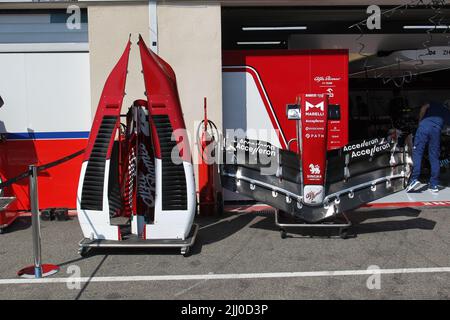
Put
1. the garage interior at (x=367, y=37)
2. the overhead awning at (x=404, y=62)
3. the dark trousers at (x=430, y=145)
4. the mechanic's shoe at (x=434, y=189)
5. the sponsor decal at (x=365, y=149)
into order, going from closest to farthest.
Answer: the sponsor decal at (x=365, y=149)
the mechanic's shoe at (x=434, y=189)
the dark trousers at (x=430, y=145)
the garage interior at (x=367, y=37)
the overhead awning at (x=404, y=62)

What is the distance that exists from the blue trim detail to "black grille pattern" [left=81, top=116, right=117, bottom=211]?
2410mm

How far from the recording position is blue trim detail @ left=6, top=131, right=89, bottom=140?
702cm

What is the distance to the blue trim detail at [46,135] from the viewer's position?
7.02 meters

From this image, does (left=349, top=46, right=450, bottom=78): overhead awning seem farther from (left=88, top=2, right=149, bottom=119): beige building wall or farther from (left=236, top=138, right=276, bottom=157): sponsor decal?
(left=236, top=138, right=276, bottom=157): sponsor decal

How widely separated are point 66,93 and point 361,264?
488cm

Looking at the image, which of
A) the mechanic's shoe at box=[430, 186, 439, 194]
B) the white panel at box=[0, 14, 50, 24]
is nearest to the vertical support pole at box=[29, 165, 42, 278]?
the white panel at box=[0, 14, 50, 24]

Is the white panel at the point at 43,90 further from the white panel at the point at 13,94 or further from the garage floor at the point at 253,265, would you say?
the garage floor at the point at 253,265

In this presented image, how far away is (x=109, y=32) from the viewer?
6723mm

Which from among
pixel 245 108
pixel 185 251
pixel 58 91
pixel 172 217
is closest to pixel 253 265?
pixel 185 251

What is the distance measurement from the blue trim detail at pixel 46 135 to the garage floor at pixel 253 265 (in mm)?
1477

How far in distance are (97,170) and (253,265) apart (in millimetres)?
1846

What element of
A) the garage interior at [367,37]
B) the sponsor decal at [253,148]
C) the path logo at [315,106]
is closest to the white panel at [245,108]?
the garage interior at [367,37]

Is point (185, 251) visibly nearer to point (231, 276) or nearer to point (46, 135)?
point (231, 276)
